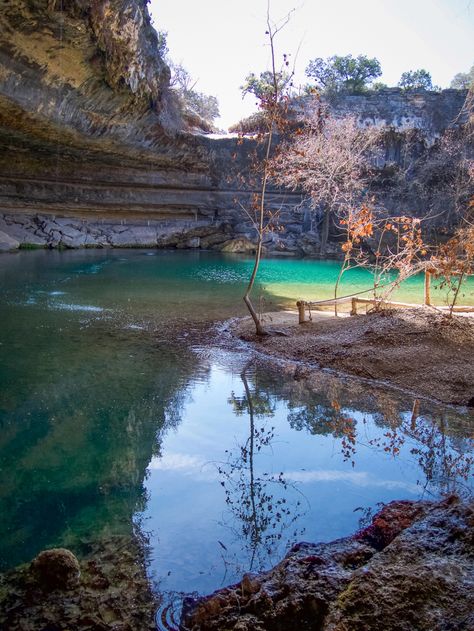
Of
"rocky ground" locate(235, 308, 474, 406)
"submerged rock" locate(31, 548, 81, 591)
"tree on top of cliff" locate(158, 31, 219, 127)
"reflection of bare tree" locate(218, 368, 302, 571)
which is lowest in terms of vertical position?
"reflection of bare tree" locate(218, 368, 302, 571)

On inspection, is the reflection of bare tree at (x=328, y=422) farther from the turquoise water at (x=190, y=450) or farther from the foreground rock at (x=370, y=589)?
the foreground rock at (x=370, y=589)

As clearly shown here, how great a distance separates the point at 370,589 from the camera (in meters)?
2.11

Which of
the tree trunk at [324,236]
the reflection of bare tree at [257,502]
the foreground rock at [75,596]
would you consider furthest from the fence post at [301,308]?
the tree trunk at [324,236]

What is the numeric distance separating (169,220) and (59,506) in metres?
→ 29.8

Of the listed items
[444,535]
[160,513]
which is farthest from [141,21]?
[444,535]

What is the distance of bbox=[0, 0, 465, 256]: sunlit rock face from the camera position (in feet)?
49.4

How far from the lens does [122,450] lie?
4977 millimetres

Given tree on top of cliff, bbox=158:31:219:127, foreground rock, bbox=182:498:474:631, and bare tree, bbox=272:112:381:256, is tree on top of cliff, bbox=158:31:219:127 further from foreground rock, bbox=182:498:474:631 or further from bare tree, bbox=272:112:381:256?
foreground rock, bbox=182:498:474:631

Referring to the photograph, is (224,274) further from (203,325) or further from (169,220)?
(169,220)

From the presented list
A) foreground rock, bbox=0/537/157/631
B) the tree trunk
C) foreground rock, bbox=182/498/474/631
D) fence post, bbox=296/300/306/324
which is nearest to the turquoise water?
foreground rock, bbox=0/537/157/631

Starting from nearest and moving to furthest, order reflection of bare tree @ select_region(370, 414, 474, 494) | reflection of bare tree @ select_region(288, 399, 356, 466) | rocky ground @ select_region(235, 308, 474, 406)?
reflection of bare tree @ select_region(370, 414, 474, 494), reflection of bare tree @ select_region(288, 399, 356, 466), rocky ground @ select_region(235, 308, 474, 406)

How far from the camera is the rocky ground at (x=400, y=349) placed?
7012 mm

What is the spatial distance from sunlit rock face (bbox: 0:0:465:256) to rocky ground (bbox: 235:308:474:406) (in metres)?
2.73

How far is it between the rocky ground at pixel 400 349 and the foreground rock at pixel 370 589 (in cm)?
440
